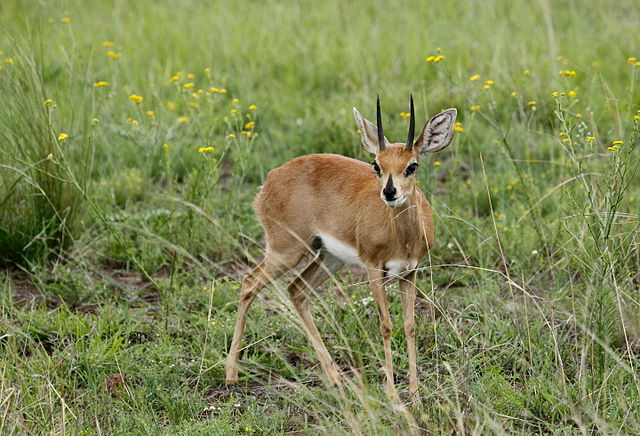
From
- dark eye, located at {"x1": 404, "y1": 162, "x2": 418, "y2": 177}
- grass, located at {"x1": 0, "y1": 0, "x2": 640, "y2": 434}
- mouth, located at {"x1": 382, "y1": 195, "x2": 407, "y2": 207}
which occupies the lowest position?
grass, located at {"x1": 0, "y1": 0, "x2": 640, "y2": 434}

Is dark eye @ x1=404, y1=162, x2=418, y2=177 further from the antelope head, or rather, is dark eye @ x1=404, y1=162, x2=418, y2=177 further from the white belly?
the white belly

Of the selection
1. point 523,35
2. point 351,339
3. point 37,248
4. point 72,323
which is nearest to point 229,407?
point 351,339

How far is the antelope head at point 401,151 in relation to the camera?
4660 mm

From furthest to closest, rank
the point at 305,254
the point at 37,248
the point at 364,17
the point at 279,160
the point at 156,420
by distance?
the point at 364,17, the point at 279,160, the point at 37,248, the point at 305,254, the point at 156,420

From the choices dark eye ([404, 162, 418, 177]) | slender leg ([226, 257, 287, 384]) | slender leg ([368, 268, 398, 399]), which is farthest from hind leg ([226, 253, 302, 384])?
dark eye ([404, 162, 418, 177])

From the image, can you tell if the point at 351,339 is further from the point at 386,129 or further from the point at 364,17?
the point at 364,17

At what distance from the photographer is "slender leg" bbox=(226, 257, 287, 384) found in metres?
5.27

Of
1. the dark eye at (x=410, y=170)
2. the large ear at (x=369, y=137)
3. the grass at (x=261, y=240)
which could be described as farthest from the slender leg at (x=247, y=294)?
the dark eye at (x=410, y=170)

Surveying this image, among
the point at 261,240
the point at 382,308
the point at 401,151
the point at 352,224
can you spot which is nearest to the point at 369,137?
the point at 401,151

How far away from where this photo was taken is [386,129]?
771cm

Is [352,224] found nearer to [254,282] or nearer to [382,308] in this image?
[382,308]

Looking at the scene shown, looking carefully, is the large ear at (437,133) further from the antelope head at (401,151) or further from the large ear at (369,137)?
the large ear at (369,137)

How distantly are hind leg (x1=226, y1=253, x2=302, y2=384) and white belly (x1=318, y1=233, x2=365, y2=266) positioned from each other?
0.16m

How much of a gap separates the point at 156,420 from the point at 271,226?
1356 millimetres
